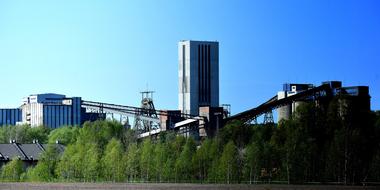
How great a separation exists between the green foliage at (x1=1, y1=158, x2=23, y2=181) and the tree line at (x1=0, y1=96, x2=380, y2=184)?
14 centimetres

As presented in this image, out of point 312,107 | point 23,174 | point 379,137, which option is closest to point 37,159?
point 23,174

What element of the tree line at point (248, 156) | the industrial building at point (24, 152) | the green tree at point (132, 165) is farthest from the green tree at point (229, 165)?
the industrial building at point (24, 152)

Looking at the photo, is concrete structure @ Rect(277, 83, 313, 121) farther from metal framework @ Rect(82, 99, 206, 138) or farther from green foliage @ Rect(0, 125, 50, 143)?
green foliage @ Rect(0, 125, 50, 143)

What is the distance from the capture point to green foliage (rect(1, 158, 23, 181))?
12100 centimetres

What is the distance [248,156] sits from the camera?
96.7 metres

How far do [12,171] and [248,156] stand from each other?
40599 millimetres

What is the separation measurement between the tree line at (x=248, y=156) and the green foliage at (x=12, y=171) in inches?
5.5

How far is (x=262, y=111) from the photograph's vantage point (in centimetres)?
13912

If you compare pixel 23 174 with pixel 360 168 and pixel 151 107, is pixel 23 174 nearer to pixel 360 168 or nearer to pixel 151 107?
pixel 360 168

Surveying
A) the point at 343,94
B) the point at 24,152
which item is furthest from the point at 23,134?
the point at 343,94

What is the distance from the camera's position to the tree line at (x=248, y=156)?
93812mm

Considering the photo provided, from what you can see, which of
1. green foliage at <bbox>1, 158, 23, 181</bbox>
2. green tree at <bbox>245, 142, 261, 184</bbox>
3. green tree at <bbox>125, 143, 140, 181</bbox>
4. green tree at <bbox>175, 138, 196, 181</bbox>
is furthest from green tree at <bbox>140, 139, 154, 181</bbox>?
green foliage at <bbox>1, 158, 23, 181</bbox>

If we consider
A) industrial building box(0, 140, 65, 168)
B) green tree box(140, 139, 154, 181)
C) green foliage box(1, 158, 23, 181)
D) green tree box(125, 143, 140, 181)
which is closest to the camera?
green tree box(140, 139, 154, 181)

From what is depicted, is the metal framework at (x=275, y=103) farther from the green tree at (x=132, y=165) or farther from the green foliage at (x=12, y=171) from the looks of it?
the green foliage at (x=12, y=171)
